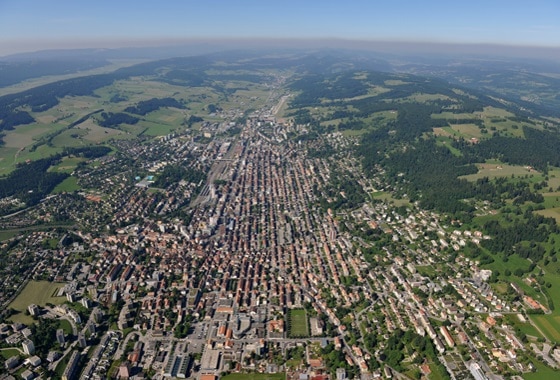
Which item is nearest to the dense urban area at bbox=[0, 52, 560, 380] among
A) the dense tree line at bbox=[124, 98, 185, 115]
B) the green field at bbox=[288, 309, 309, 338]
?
the green field at bbox=[288, 309, 309, 338]

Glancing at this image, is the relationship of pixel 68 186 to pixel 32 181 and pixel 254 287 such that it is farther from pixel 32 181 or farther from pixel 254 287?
pixel 254 287

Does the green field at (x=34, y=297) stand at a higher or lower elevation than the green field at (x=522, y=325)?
higher

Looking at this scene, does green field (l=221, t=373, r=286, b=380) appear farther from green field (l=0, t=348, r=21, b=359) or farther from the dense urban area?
green field (l=0, t=348, r=21, b=359)

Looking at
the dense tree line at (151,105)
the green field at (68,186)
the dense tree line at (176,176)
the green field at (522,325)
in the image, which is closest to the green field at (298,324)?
the green field at (522,325)

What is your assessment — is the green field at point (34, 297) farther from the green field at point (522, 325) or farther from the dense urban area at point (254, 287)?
the green field at point (522, 325)

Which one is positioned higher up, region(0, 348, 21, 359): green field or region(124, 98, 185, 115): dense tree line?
region(124, 98, 185, 115): dense tree line

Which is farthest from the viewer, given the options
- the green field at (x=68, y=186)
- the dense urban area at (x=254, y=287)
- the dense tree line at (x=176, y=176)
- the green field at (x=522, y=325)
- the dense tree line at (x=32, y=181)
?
the dense tree line at (x=176, y=176)
